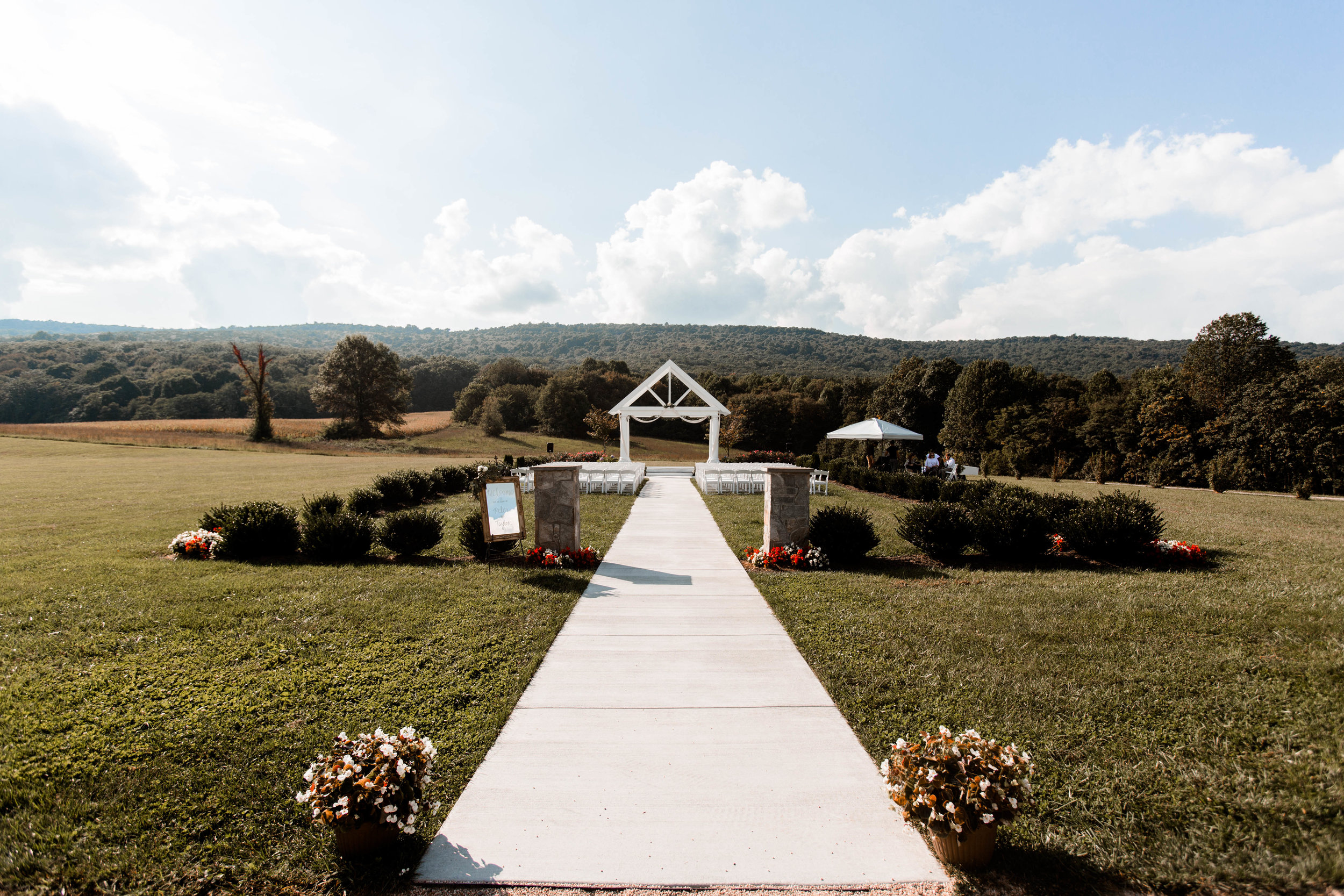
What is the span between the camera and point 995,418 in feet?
123

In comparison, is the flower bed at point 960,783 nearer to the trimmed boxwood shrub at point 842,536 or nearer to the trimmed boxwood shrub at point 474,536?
the trimmed boxwood shrub at point 842,536

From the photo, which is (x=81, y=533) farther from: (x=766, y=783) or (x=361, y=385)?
(x=361, y=385)

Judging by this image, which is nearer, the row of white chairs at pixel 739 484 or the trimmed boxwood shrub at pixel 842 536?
the trimmed boxwood shrub at pixel 842 536

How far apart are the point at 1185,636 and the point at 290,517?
11700mm

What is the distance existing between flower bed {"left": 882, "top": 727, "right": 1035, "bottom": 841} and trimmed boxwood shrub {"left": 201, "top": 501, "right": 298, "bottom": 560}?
9618 millimetres

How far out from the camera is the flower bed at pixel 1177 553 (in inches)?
321

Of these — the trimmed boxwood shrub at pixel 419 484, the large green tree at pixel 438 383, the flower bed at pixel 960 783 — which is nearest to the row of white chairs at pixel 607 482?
the trimmed boxwood shrub at pixel 419 484

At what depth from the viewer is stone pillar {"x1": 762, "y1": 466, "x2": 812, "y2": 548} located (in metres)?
8.64

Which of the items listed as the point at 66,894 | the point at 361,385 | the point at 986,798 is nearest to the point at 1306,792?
the point at 986,798

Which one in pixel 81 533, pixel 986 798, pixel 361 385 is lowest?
pixel 81 533

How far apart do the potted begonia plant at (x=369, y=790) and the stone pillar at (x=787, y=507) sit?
6.48 meters

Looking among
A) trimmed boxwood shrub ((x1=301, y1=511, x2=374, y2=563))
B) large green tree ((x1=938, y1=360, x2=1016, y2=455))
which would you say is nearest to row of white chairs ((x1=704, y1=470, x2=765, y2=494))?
trimmed boxwood shrub ((x1=301, y1=511, x2=374, y2=563))

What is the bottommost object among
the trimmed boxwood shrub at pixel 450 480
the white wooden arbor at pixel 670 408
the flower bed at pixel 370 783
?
the trimmed boxwood shrub at pixel 450 480

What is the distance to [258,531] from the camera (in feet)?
29.0
